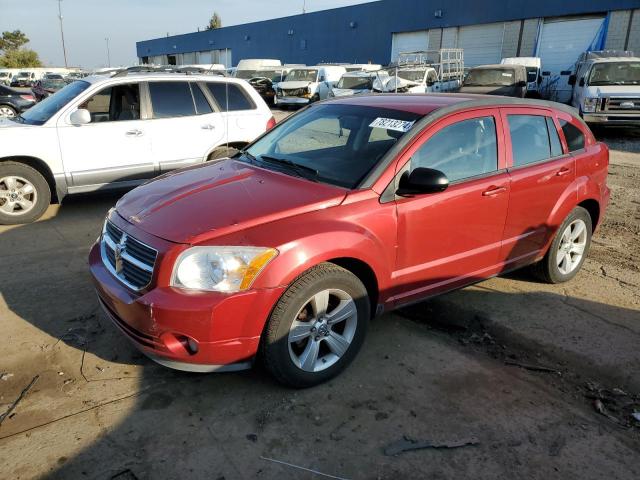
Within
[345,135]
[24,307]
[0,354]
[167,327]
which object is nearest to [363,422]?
[167,327]

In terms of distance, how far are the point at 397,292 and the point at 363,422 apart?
97 centimetres

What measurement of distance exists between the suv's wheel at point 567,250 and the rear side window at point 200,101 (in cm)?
485

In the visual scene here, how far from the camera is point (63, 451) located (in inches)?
103

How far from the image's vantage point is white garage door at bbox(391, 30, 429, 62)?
113 ft

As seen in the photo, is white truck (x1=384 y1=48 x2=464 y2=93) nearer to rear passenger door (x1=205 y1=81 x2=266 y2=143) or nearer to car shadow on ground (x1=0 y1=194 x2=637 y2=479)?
rear passenger door (x1=205 y1=81 x2=266 y2=143)

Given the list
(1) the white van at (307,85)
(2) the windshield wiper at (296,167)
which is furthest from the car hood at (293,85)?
(2) the windshield wiper at (296,167)

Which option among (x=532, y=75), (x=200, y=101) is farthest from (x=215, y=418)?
(x=532, y=75)

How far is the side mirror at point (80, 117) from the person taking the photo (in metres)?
6.16

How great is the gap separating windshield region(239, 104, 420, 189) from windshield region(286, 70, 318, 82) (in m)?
21.3

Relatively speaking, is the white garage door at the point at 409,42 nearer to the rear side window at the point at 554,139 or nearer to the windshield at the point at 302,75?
the windshield at the point at 302,75

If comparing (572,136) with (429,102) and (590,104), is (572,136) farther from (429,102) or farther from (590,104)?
(590,104)

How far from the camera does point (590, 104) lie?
45.9ft

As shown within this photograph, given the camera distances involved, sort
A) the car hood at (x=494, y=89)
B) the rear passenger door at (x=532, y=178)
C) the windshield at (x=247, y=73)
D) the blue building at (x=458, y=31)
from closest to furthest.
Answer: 1. the rear passenger door at (x=532, y=178)
2. the car hood at (x=494, y=89)
3. the blue building at (x=458, y=31)
4. the windshield at (x=247, y=73)

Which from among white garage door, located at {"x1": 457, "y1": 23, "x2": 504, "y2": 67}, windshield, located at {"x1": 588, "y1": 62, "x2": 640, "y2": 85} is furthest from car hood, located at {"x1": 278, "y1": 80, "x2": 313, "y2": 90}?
white garage door, located at {"x1": 457, "y1": 23, "x2": 504, "y2": 67}
